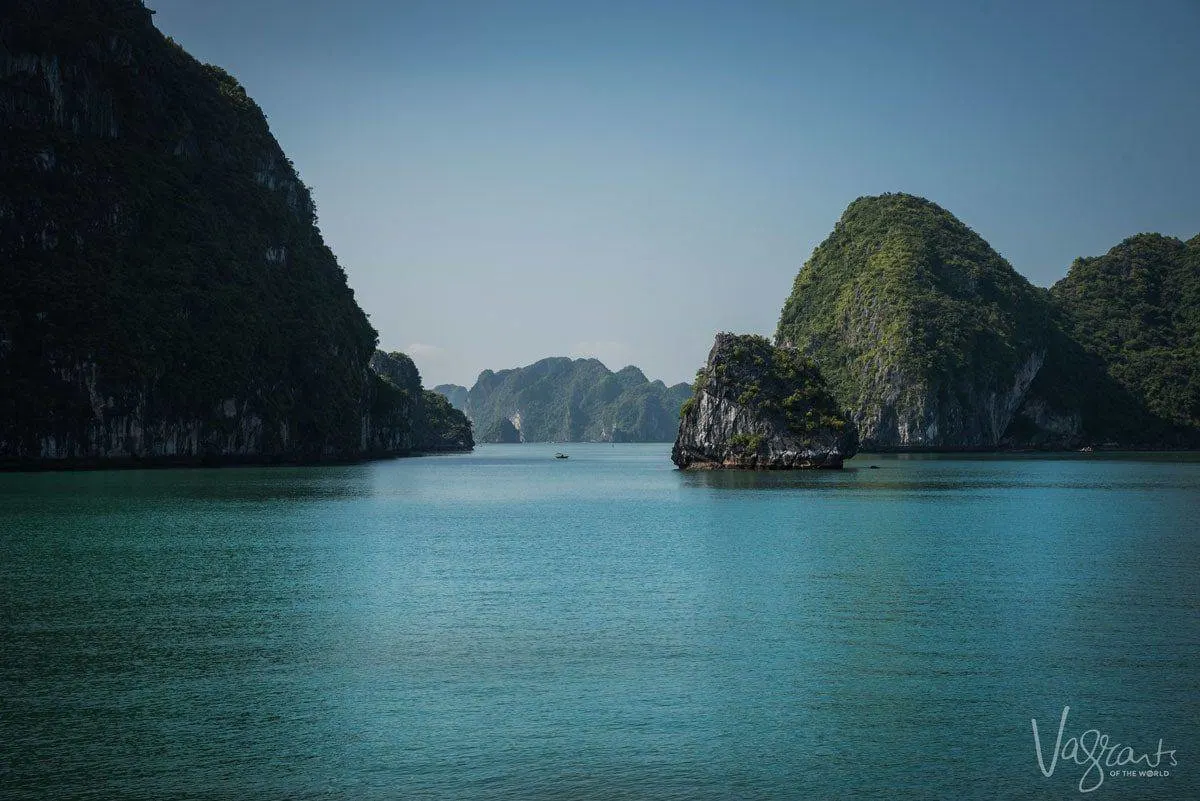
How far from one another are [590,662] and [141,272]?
435ft

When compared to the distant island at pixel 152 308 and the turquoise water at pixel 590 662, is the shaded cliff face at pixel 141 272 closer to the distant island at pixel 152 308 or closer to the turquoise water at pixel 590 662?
the distant island at pixel 152 308

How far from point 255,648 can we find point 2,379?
→ 361ft

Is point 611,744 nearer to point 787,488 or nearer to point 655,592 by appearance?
point 655,592

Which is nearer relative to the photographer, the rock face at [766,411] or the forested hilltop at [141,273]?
the forested hilltop at [141,273]

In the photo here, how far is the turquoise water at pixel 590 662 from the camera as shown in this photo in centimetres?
1411

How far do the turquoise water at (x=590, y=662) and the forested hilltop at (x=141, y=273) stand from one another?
80014 millimetres

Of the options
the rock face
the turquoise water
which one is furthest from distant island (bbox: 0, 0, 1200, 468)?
the turquoise water

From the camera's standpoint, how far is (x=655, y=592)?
30.1 metres

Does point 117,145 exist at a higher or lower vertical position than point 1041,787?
higher

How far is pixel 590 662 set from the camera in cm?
2059

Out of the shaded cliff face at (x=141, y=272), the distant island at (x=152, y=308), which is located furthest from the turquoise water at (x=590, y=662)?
the shaded cliff face at (x=141, y=272)

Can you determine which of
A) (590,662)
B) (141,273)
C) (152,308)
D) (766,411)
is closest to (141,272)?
(141,273)

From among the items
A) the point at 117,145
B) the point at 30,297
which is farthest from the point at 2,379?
the point at 117,145

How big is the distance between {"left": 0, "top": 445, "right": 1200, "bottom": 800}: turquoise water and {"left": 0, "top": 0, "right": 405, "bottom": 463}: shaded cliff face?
80.6 m
